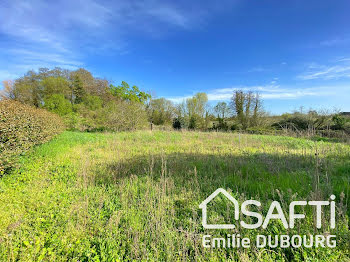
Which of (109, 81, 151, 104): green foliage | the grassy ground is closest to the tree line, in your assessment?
(109, 81, 151, 104): green foliage

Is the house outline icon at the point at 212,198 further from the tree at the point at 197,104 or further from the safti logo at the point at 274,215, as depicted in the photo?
the tree at the point at 197,104

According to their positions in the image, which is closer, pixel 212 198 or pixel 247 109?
pixel 212 198

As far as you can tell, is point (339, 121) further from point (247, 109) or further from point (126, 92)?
point (126, 92)

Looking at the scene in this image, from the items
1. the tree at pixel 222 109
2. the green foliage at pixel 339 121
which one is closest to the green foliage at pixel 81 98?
the tree at pixel 222 109

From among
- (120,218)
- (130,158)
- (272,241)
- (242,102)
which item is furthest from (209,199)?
(242,102)

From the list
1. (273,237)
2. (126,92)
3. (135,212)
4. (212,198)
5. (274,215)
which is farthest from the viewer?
(126,92)

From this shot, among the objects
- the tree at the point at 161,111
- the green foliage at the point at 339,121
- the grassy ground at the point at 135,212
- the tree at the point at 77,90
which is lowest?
the grassy ground at the point at 135,212

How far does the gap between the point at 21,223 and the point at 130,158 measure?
10.2 ft

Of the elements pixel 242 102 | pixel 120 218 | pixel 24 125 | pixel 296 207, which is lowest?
pixel 120 218

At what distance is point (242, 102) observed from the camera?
65.2ft

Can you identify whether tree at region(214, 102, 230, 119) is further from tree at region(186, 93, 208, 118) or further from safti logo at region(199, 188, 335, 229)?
safti logo at region(199, 188, 335, 229)

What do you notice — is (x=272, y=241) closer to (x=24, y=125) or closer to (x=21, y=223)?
(x=21, y=223)

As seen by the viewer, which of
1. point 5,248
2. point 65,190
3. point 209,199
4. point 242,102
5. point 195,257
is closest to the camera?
point 195,257

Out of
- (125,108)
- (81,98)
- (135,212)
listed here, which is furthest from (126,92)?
(135,212)
